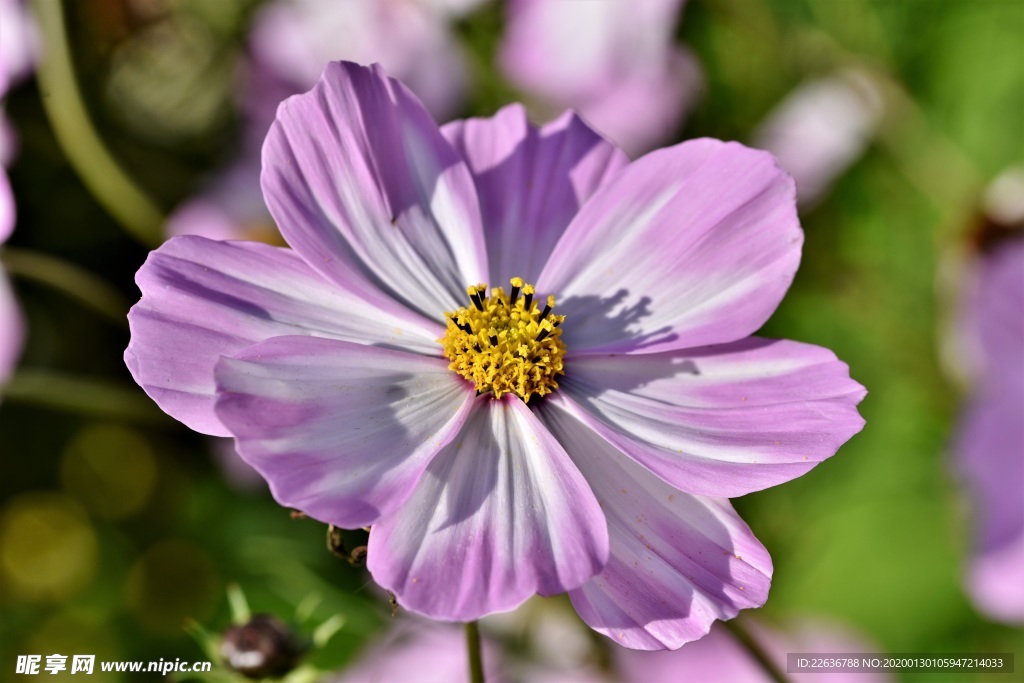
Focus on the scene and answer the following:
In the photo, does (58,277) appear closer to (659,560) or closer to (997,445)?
(659,560)

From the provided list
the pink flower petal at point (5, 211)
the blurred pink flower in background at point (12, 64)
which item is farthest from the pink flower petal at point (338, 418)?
the blurred pink flower in background at point (12, 64)

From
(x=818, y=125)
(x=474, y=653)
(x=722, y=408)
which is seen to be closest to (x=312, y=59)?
(x=818, y=125)

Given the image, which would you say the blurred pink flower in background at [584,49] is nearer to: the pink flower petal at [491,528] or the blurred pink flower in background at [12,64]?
the blurred pink flower in background at [12,64]

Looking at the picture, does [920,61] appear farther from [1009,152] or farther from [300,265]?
[300,265]

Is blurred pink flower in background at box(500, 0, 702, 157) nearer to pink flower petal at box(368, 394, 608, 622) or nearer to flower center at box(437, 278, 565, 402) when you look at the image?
flower center at box(437, 278, 565, 402)

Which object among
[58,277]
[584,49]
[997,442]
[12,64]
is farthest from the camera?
[584,49]

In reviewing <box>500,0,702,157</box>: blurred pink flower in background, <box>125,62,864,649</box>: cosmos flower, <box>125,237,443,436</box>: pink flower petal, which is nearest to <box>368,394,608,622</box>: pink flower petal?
<box>125,62,864,649</box>: cosmos flower
